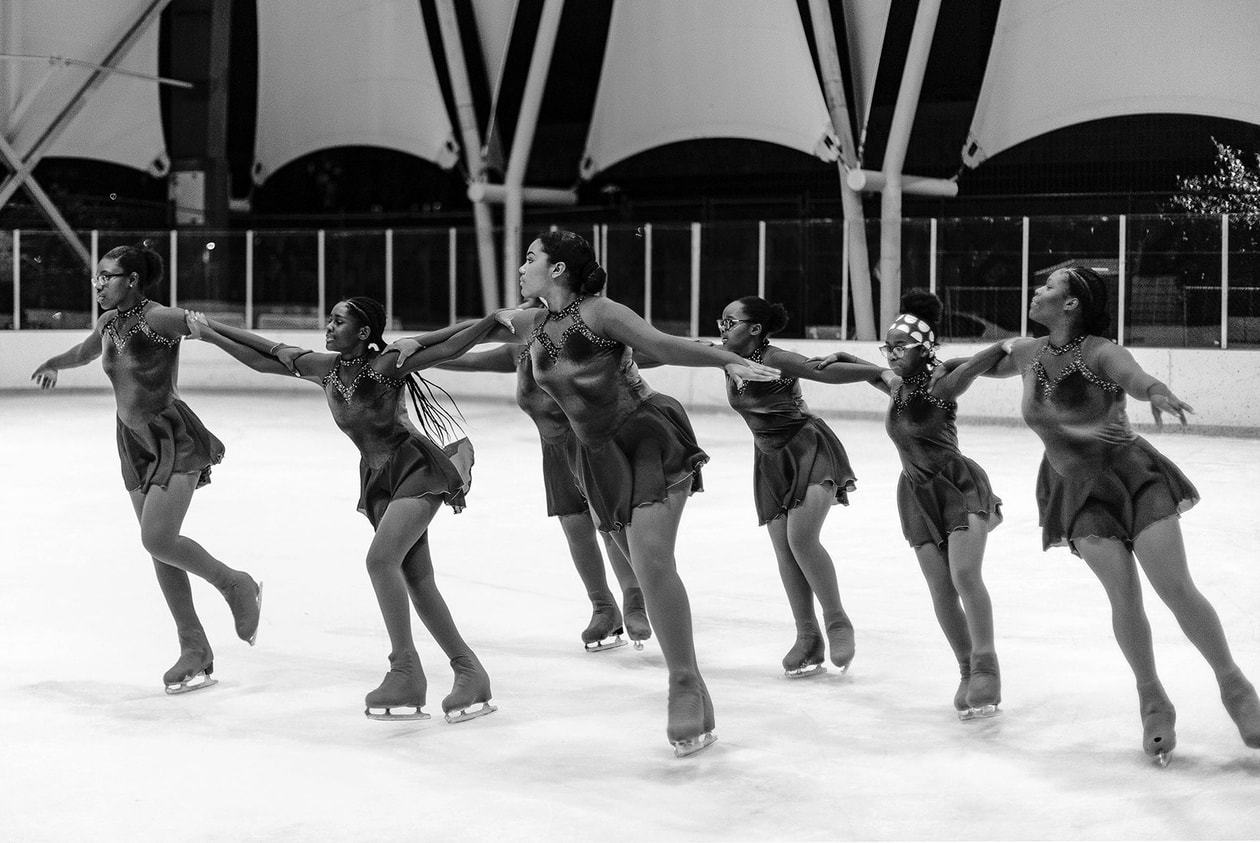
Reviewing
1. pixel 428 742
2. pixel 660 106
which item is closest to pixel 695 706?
pixel 428 742

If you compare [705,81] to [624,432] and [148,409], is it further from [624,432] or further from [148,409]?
[624,432]

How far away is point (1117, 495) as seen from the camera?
4.68 metres

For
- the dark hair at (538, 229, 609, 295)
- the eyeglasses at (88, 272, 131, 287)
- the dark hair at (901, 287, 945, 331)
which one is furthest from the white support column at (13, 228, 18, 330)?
the dark hair at (901, 287, 945, 331)

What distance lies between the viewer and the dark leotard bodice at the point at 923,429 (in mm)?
5430

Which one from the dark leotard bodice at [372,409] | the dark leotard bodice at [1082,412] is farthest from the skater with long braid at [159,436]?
the dark leotard bodice at [1082,412]

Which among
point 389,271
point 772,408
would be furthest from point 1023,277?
point 772,408

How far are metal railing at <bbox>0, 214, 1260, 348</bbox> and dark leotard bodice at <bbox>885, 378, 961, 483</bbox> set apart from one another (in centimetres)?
1074

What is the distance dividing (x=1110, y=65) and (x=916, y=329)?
49.8 ft

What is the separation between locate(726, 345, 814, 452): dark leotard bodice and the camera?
236 inches

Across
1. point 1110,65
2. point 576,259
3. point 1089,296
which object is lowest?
point 1089,296

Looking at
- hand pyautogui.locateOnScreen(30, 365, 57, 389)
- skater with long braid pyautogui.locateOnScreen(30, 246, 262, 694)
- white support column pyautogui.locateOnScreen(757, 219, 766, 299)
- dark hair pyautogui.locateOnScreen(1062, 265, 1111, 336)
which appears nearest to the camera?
dark hair pyautogui.locateOnScreen(1062, 265, 1111, 336)

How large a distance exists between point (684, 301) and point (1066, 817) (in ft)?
51.5

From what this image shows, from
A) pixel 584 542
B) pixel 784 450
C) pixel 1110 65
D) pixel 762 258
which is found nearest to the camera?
pixel 784 450

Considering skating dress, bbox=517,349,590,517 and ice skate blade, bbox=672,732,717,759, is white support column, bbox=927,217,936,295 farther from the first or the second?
ice skate blade, bbox=672,732,717,759
